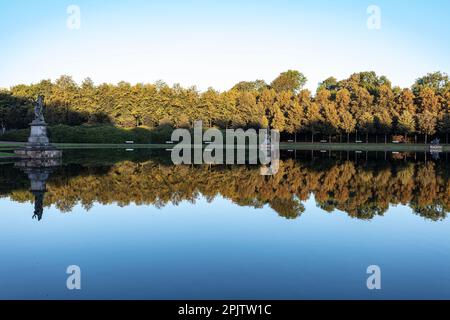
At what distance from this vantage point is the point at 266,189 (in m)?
16.7

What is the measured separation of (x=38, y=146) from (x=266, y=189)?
18.2 m

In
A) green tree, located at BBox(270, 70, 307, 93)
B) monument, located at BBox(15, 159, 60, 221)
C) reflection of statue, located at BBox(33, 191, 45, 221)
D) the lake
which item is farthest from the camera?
green tree, located at BBox(270, 70, 307, 93)

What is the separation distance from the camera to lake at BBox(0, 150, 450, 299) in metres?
6.64

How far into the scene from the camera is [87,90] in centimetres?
6825

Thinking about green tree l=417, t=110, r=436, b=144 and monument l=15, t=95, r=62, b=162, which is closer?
monument l=15, t=95, r=62, b=162

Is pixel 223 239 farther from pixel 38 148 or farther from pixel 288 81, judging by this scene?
pixel 288 81

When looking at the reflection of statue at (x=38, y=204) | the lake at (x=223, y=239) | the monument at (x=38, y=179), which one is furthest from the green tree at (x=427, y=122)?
the reflection of statue at (x=38, y=204)

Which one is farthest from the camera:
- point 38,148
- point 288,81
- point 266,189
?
point 288,81

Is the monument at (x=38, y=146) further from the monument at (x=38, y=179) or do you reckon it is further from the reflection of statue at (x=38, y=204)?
the reflection of statue at (x=38, y=204)

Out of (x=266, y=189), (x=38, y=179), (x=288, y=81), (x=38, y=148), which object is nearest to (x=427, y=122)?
(x=288, y=81)

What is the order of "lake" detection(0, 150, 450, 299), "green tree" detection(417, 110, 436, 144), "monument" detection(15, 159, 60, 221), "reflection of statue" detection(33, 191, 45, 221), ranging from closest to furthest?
"lake" detection(0, 150, 450, 299), "reflection of statue" detection(33, 191, 45, 221), "monument" detection(15, 159, 60, 221), "green tree" detection(417, 110, 436, 144)

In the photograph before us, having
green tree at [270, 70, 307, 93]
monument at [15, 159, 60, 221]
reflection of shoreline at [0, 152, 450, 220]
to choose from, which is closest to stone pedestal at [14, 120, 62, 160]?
monument at [15, 159, 60, 221]

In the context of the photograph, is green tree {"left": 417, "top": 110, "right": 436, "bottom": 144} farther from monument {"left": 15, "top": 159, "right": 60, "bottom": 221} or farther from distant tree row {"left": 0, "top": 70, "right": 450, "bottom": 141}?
monument {"left": 15, "top": 159, "right": 60, "bottom": 221}
